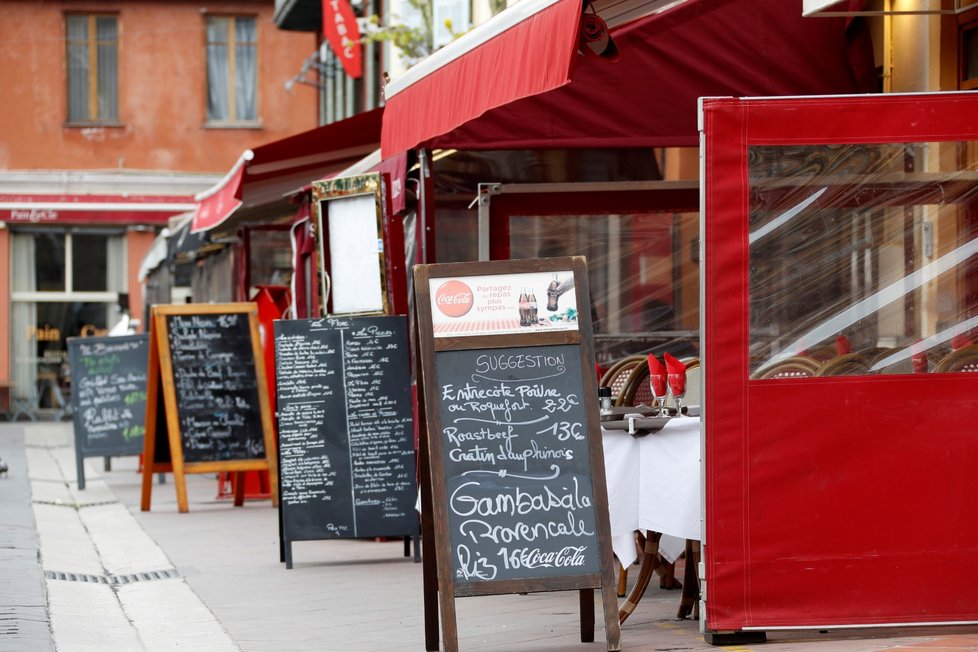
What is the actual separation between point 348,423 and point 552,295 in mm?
3294

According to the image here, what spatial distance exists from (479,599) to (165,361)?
5011mm

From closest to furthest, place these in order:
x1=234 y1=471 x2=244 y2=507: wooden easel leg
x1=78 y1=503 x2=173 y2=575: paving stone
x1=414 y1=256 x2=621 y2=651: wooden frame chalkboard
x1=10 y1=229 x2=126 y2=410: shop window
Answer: x1=414 y1=256 x2=621 y2=651: wooden frame chalkboard
x1=78 y1=503 x2=173 y2=575: paving stone
x1=234 y1=471 x2=244 y2=507: wooden easel leg
x1=10 y1=229 x2=126 y2=410: shop window

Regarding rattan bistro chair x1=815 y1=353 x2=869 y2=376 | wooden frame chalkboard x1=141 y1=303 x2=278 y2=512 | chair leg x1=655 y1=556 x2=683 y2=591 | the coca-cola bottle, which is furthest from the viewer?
wooden frame chalkboard x1=141 y1=303 x2=278 y2=512

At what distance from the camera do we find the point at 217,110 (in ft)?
98.5

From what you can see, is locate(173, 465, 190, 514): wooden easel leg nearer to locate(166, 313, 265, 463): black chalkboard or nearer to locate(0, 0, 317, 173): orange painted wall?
locate(166, 313, 265, 463): black chalkboard

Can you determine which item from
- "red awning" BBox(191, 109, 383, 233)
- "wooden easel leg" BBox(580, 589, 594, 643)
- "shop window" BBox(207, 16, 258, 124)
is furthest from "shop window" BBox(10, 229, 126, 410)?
"wooden easel leg" BBox(580, 589, 594, 643)

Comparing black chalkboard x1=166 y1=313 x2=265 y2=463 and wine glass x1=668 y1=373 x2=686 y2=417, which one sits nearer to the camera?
wine glass x1=668 y1=373 x2=686 y2=417

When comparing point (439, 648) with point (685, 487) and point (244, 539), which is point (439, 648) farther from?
point (244, 539)

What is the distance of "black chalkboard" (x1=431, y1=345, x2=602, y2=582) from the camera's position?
18.8 ft

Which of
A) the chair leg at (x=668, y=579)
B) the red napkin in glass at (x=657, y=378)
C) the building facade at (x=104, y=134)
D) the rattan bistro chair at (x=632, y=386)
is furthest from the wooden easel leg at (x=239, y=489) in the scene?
the building facade at (x=104, y=134)

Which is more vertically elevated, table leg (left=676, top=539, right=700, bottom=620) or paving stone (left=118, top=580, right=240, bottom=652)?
table leg (left=676, top=539, right=700, bottom=620)

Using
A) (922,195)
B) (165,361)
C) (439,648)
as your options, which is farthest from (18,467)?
(922,195)

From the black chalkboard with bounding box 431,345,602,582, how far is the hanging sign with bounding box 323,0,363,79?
48.4 feet

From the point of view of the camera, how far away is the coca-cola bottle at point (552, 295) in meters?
5.98
